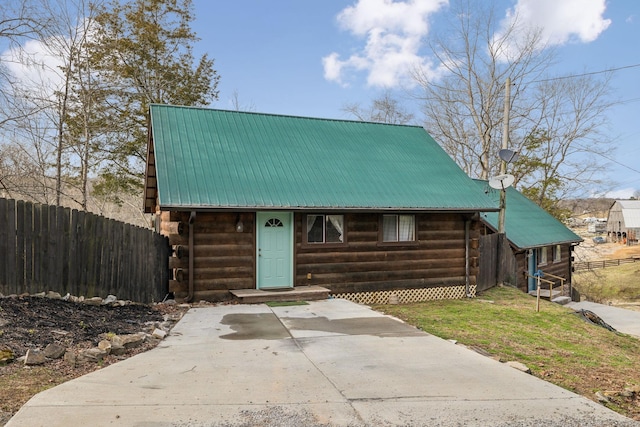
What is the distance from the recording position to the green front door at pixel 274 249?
11.5 meters

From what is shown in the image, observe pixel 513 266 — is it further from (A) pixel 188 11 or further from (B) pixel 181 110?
(A) pixel 188 11

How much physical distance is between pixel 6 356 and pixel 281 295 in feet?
20.6

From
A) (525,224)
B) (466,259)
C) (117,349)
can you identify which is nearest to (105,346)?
(117,349)

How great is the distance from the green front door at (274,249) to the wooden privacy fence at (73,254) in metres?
2.42

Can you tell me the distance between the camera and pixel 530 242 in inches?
761

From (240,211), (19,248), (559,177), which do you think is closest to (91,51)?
(240,211)

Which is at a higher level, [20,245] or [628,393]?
[20,245]

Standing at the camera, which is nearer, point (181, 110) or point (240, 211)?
point (240, 211)

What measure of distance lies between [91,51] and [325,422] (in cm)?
2550

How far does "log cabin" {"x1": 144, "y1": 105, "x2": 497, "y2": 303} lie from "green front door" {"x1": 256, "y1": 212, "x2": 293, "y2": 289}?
25 mm

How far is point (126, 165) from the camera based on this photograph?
25609mm

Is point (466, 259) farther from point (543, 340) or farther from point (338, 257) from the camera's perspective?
point (543, 340)

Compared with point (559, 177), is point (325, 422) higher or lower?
lower

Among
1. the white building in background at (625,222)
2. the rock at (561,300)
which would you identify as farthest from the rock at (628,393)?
the white building in background at (625,222)
